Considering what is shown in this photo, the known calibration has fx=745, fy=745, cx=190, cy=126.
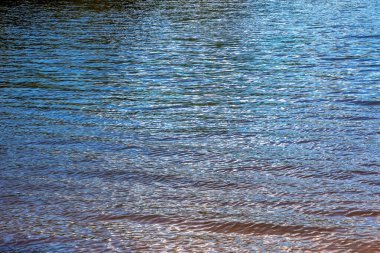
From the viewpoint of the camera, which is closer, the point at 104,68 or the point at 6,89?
the point at 6,89

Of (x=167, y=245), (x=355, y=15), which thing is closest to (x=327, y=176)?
(x=167, y=245)

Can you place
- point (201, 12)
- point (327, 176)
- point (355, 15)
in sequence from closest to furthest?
point (327, 176) < point (355, 15) < point (201, 12)

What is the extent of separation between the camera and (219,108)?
955 cm

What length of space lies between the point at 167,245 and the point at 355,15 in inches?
755

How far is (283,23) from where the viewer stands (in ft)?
70.2

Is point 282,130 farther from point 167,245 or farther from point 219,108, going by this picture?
point 167,245

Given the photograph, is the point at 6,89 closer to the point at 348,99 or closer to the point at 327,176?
the point at 348,99

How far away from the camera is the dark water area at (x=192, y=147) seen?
521cm

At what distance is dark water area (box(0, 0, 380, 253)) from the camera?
5215mm

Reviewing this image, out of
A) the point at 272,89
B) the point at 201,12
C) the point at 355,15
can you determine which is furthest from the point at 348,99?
the point at 201,12

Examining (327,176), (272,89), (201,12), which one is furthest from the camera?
(201,12)

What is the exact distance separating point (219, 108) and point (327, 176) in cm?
336

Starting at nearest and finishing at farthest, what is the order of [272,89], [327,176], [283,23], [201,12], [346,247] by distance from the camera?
[346,247] < [327,176] < [272,89] < [283,23] < [201,12]

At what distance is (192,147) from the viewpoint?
24.7ft
